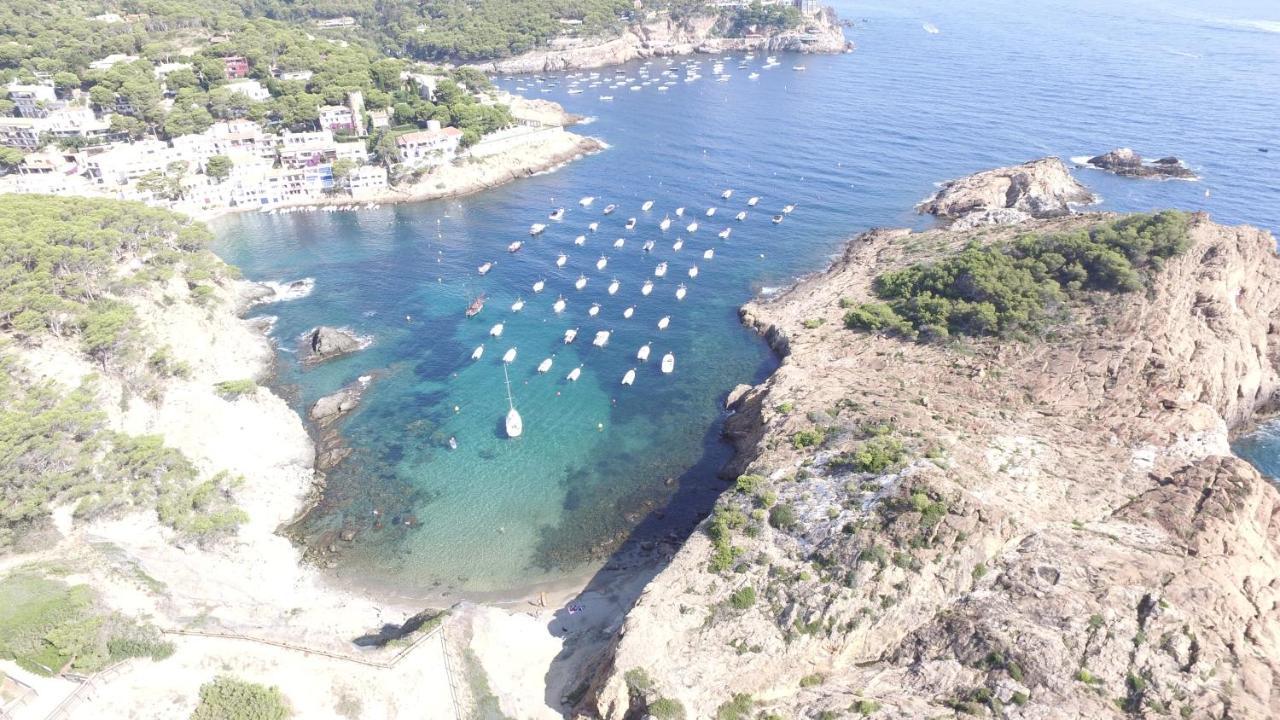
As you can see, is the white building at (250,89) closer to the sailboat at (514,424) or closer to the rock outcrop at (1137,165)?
the sailboat at (514,424)

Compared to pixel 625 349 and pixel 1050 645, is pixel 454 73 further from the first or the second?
pixel 1050 645

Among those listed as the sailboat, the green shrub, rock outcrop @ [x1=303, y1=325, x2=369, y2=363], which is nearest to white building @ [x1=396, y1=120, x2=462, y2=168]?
rock outcrop @ [x1=303, y1=325, x2=369, y2=363]

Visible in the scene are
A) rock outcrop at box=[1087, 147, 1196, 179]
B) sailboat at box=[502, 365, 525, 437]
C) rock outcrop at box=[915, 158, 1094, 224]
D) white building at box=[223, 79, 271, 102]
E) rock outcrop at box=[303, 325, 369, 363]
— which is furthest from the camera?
white building at box=[223, 79, 271, 102]

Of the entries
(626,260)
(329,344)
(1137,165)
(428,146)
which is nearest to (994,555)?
(626,260)

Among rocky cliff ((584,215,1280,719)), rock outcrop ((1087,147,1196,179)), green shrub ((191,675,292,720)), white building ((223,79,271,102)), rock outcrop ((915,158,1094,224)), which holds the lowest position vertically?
green shrub ((191,675,292,720))

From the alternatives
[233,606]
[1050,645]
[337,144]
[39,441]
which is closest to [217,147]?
[337,144]

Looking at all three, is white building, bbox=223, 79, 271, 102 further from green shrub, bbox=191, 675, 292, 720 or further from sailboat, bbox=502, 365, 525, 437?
green shrub, bbox=191, 675, 292, 720

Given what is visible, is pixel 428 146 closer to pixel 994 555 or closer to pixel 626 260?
pixel 626 260
